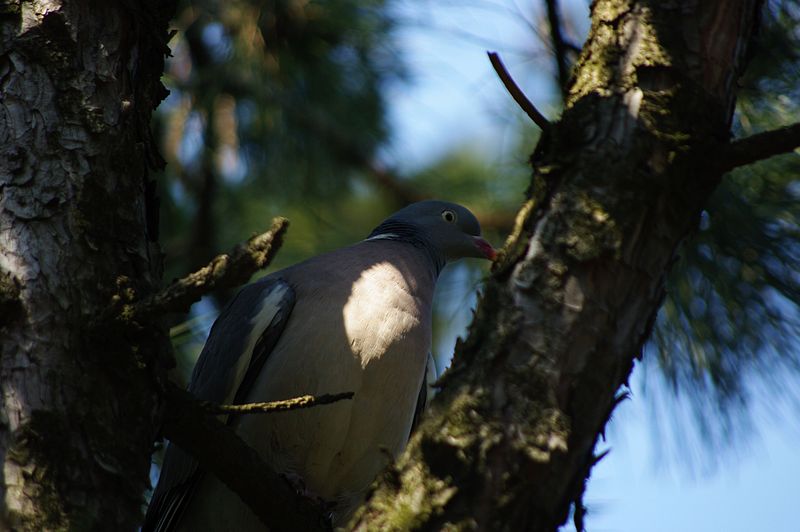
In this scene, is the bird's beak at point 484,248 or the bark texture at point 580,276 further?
the bird's beak at point 484,248

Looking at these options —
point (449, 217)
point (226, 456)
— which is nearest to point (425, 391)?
point (449, 217)

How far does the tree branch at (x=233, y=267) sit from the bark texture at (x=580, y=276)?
17.0 inches

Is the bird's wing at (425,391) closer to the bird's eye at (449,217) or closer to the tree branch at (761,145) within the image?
the bird's eye at (449,217)

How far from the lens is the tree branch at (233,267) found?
1.79 metres

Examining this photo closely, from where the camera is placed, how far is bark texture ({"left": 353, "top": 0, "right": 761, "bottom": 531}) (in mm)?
1740

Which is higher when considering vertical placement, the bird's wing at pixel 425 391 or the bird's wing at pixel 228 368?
the bird's wing at pixel 425 391

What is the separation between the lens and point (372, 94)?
6.00 m

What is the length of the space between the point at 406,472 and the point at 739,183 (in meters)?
2.44

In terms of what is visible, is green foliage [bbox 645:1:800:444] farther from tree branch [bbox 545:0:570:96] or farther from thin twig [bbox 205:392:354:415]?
thin twig [bbox 205:392:354:415]

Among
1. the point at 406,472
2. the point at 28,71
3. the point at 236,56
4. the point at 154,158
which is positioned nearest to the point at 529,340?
the point at 406,472

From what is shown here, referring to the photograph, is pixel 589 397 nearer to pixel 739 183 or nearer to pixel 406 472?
pixel 406 472

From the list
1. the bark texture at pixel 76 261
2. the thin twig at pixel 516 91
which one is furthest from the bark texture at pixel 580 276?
the bark texture at pixel 76 261

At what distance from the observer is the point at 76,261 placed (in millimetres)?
2189

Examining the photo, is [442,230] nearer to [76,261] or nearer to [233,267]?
[76,261]
